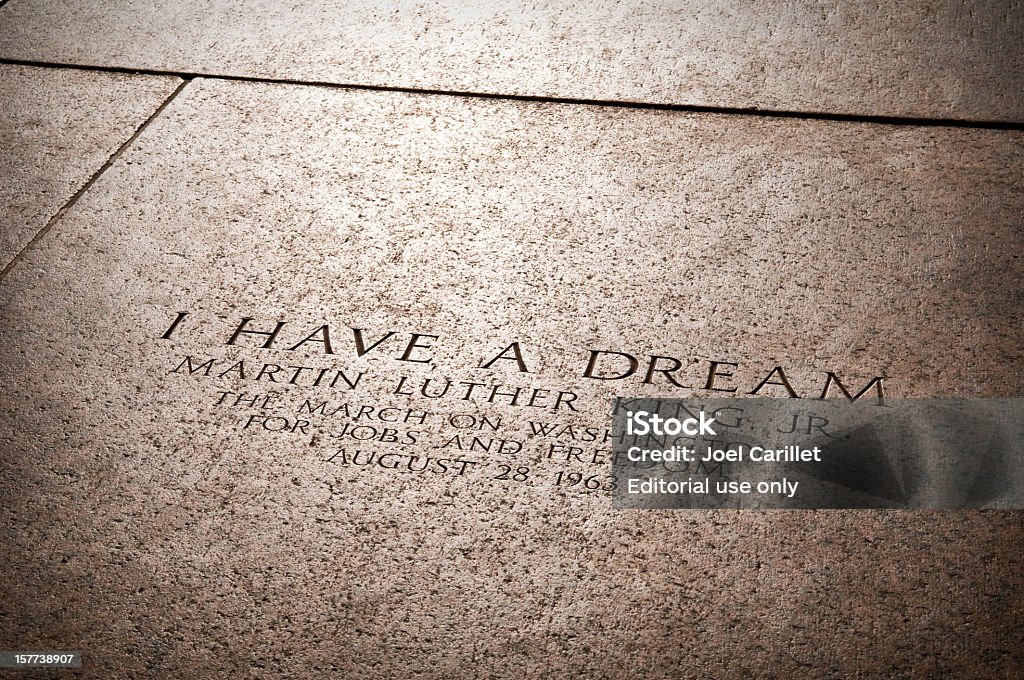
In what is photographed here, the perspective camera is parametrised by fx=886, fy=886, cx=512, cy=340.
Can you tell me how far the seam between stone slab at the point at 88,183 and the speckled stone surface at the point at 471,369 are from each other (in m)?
0.03

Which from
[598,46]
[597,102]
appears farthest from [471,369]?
[598,46]

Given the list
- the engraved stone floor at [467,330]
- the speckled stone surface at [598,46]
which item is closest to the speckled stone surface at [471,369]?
the engraved stone floor at [467,330]

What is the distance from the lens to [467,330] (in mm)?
1909

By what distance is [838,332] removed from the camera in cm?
187

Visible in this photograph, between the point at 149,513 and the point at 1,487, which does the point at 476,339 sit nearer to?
the point at 149,513

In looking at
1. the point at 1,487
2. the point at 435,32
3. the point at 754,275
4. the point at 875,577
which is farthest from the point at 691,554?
the point at 435,32

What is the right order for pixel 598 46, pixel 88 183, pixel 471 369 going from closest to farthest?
pixel 471 369, pixel 88 183, pixel 598 46

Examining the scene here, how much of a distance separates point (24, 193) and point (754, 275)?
6.14ft

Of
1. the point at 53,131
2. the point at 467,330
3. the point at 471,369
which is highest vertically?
the point at 53,131

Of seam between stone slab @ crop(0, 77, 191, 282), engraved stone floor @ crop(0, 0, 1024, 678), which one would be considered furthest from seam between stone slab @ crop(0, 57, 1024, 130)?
seam between stone slab @ crop(0, 77, 191, 282)

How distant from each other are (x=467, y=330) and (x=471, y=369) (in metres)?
0.13

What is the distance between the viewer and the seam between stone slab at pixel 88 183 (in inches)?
83.3

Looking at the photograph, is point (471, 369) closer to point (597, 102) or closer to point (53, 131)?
point (597, 102)

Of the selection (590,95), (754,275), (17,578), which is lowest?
(17,578)
